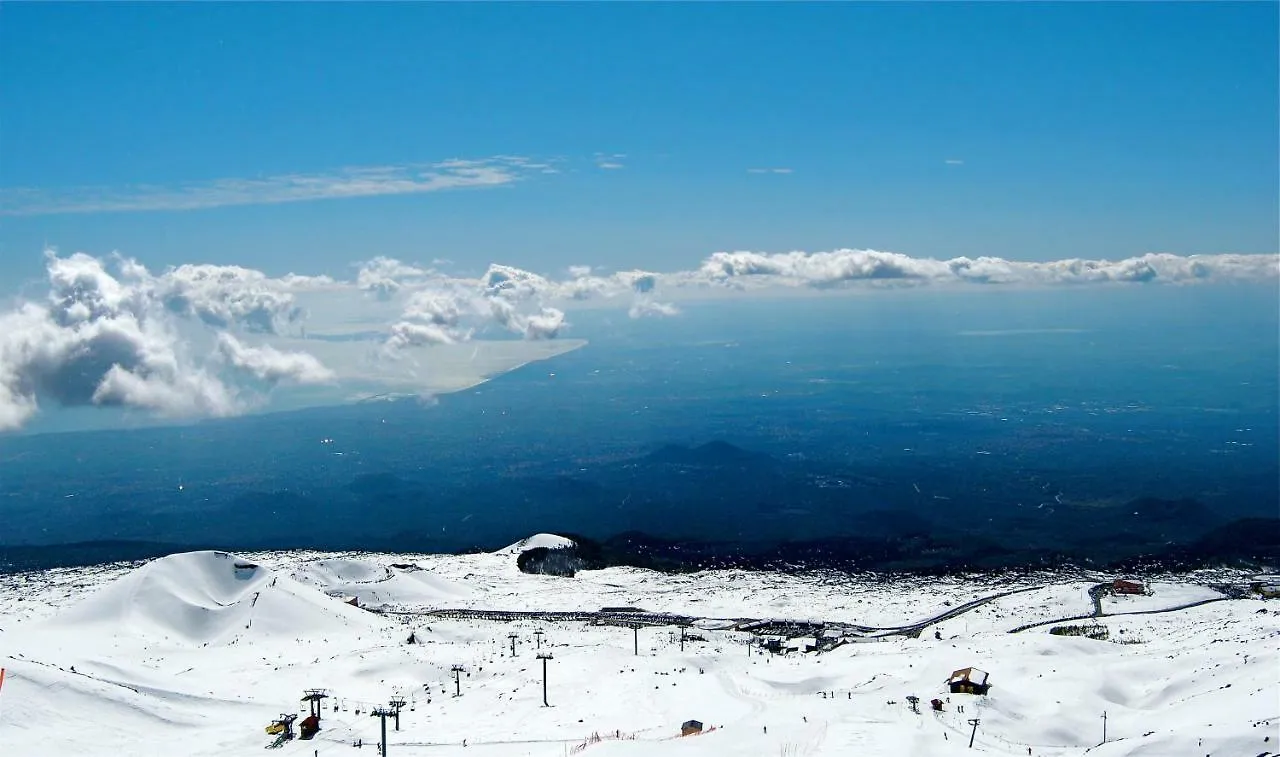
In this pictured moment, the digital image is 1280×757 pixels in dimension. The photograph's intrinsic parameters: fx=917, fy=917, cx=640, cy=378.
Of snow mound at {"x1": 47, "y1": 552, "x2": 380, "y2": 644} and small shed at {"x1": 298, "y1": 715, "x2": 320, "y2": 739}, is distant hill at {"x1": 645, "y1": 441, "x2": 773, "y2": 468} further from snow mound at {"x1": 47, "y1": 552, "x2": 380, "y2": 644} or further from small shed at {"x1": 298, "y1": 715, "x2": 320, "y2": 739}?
small shed at {"x1": 298, "y1": 715, "x2": 320, "y2": 739}

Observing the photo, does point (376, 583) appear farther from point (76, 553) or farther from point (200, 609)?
point (76, 553)

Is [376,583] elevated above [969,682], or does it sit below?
below

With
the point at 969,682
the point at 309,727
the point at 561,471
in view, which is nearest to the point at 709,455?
the point at 561,471

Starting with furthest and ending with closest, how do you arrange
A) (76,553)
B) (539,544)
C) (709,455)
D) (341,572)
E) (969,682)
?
(709,455) < (76,553) < (539,544) < (341,572) < (969,682)

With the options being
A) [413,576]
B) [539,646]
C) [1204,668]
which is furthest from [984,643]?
[413,576]

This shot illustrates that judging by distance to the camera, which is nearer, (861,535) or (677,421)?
(861,535)

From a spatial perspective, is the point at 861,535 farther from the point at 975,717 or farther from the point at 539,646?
the point at 975,717

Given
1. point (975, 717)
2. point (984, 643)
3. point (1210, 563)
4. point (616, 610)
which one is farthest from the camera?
point (1210, 563)

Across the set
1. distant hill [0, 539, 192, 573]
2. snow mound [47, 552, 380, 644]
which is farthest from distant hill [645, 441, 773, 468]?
snow mound [47, 552, 380, 644]
